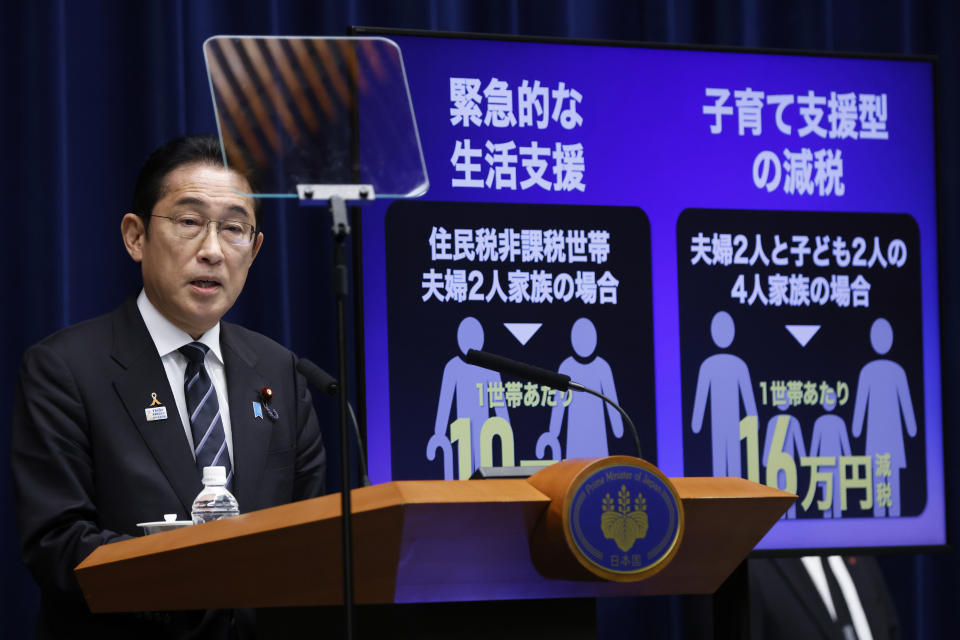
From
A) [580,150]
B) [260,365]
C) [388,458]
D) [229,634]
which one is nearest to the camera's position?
[229,634]

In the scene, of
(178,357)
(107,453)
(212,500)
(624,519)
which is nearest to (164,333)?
(178,357)

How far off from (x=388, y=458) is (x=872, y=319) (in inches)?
51.4

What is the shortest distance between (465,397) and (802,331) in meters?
0.90

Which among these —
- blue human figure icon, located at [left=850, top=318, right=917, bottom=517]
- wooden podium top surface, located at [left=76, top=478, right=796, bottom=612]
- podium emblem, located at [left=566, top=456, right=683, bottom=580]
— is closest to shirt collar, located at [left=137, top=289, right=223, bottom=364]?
wooden podium top surface, located at [left=76, top=478, right=796, bottom=612]

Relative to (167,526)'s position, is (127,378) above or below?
above

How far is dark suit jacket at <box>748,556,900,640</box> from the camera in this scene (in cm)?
276

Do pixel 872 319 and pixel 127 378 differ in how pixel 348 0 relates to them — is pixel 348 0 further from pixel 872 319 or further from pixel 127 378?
pixel 872 319

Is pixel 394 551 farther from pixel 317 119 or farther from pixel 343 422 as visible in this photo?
pixel 317 119

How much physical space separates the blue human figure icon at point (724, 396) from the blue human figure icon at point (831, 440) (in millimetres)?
183

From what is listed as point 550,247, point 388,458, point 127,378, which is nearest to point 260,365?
point 127,378

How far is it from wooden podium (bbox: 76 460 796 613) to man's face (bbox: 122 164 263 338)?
97cm

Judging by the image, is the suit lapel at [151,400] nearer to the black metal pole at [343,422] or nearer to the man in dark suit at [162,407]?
the man in dark suit at [162,407]

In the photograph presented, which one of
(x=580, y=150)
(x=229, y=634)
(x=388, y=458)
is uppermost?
(x=580, y=150)

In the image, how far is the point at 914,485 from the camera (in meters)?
2.87
